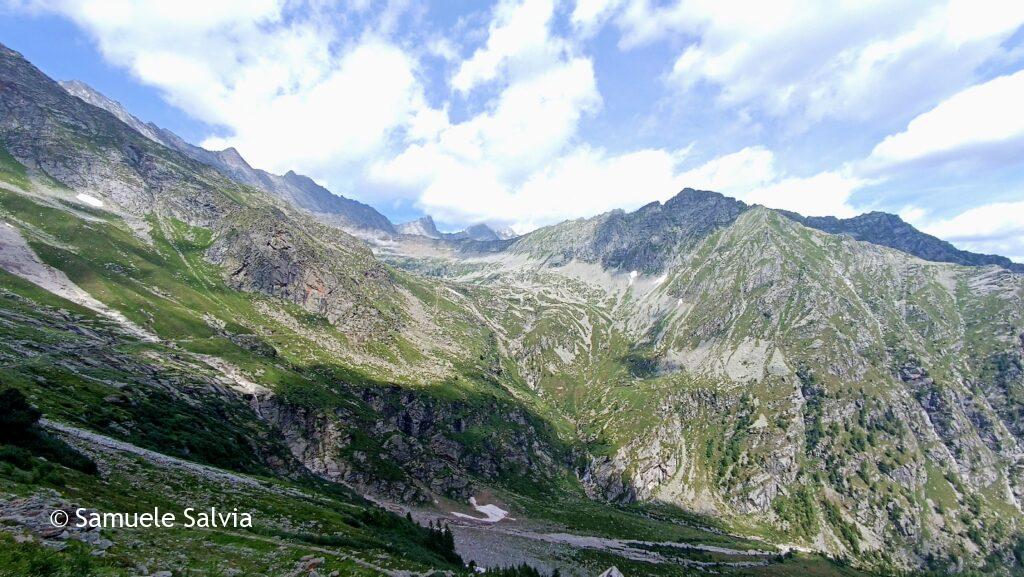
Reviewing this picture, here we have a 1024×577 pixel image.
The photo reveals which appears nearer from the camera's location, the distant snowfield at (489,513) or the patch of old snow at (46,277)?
the distant snowfield at (489,513)

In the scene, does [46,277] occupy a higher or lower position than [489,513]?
higher

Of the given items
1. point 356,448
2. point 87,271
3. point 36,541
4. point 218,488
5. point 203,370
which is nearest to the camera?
point 36,541

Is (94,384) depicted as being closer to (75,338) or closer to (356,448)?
(75,338)

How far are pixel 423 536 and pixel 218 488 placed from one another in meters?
38.2

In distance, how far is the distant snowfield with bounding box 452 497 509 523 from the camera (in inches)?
5989

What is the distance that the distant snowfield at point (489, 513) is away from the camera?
15212 cm

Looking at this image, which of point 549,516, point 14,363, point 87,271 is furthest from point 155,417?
point 87,271

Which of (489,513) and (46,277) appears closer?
(489,513)

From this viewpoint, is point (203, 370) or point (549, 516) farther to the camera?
point (549, 516)

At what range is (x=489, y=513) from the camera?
6373 inches

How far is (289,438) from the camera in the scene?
135m

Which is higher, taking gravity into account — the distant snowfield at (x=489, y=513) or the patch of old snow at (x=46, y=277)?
the patch of old snow at (x=46, y=277)

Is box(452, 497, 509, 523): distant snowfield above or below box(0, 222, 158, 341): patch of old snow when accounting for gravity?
below

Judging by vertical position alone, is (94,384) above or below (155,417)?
above
